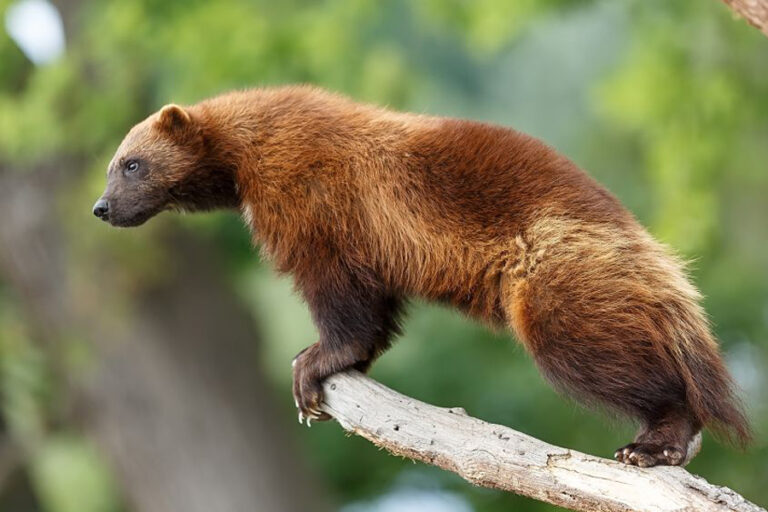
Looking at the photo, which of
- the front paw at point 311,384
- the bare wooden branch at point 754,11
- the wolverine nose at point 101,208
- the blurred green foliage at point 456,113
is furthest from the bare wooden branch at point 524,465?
the blurred green foliage at point 456,113

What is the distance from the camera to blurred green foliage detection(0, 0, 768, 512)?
9273 millimetres

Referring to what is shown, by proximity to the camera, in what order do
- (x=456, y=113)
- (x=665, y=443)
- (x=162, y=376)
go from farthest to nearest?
(x=456, y=113) → (x=162, y=376) → (x=665, y=443)

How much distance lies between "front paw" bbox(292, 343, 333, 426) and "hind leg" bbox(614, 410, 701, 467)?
1.26m

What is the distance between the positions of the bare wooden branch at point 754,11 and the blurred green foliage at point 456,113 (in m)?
3.23

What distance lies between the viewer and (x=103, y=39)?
941 cm

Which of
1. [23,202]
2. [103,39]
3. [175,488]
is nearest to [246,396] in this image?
[175,488]

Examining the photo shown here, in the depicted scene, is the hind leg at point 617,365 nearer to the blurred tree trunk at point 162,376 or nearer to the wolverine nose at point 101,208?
the wolverine nose at point 101,208

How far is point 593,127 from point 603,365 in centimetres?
892

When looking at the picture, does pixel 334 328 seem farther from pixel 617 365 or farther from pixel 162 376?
pixel 162 376

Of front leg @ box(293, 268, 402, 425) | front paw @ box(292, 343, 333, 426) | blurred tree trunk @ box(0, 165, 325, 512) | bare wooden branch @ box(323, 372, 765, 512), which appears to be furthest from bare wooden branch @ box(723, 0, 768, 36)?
blurred tree trunk @ box(0, 165, 325, 512)

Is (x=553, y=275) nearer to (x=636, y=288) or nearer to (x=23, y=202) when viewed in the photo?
(x=636, y=288)

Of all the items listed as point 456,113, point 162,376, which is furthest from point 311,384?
point 456,113

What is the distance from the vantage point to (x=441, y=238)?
471cm

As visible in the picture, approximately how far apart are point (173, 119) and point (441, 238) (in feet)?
4.36
